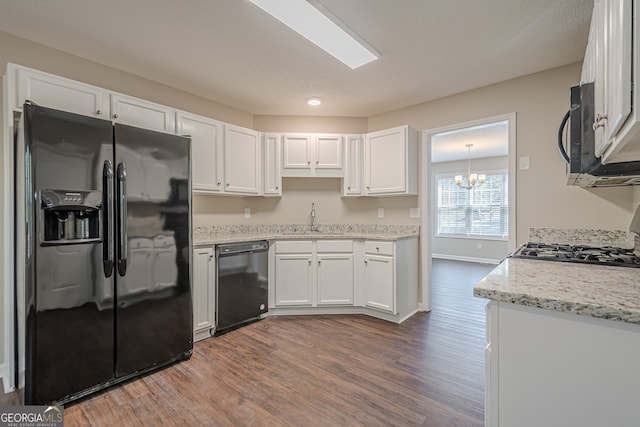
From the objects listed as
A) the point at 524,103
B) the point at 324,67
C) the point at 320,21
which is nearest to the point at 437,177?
the point at 524,103

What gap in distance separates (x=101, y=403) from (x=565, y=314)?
2427 millimetres

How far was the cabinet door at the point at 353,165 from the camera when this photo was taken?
143 inches

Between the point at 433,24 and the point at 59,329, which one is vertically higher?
the point at 433,24

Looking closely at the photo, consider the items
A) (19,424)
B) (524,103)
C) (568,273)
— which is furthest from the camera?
(524,103)

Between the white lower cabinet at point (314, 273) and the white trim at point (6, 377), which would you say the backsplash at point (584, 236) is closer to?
the white lower cabinet at point (314, 273)

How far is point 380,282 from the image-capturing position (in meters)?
3.17

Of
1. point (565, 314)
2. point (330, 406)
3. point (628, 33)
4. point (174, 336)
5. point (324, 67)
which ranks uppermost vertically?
point (324, 67)

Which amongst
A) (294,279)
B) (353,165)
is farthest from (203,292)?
(353,165)

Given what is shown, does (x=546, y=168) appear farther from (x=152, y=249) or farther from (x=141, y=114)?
(x=141, y=114)

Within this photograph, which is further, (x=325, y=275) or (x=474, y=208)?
(x=474, y=208)

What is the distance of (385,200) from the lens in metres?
3.76

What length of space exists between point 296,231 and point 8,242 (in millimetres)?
2598

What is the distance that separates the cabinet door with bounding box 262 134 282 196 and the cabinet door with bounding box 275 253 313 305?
0.85 metres

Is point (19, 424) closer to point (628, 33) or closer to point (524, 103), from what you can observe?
point (628, 33)
